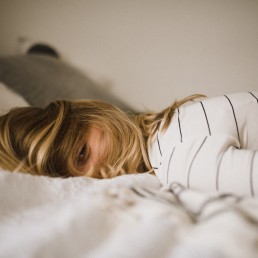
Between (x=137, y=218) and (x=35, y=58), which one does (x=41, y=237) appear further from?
(x=35, y=58)

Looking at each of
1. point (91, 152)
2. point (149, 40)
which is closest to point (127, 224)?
point (91, 152)

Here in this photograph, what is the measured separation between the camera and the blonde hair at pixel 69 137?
2.02 feet

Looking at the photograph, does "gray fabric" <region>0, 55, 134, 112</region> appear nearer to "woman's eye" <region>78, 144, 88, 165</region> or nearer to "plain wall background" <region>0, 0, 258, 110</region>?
"plain wall background" <region>0, 0, 258, 110</region>

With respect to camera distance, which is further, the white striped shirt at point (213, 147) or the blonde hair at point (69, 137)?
the blonde hair at point (69, 137)

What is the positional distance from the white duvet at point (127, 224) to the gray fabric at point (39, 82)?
0.84m

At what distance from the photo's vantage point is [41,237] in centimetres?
30

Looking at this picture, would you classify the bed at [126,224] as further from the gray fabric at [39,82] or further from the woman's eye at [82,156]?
the gray fabric at [39,82]

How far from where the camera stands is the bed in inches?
11.2

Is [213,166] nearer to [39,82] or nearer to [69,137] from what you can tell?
[69,137]

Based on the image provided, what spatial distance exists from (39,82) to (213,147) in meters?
0.94

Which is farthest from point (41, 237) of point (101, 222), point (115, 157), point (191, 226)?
point (115, 157)

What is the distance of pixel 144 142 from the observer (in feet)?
2.43

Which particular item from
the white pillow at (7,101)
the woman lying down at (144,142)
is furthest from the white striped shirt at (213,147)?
the white pillow at (7,101)

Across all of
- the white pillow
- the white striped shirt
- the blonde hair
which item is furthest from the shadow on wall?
the white striped shirt
